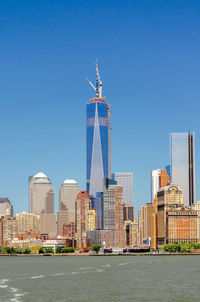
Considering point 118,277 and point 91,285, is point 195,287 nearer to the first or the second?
point 91,285

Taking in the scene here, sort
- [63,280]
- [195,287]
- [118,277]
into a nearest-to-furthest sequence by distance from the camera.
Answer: [195,287], [63,280], [118,277]

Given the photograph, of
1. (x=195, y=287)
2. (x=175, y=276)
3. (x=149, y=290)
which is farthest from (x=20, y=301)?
(x=175, y=276)

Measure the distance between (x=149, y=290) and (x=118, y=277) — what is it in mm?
31162

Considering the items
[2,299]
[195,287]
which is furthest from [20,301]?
[195,287]

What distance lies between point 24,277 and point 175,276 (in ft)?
107

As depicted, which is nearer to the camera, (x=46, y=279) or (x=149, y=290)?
(x=149, y=290)

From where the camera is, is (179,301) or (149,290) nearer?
(179,301)

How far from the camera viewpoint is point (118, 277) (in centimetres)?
14050

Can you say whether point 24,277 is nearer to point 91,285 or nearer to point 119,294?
point 91,285

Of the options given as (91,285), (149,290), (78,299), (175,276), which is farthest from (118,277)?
(78,299)

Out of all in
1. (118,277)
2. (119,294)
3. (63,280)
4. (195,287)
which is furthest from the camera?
(118,277)

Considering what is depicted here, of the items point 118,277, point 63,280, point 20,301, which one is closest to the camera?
point 20,301

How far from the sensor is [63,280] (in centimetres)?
13100

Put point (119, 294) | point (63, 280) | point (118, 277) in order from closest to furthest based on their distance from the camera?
point (119, 294)
point (63, 280)
point (118, 277)
